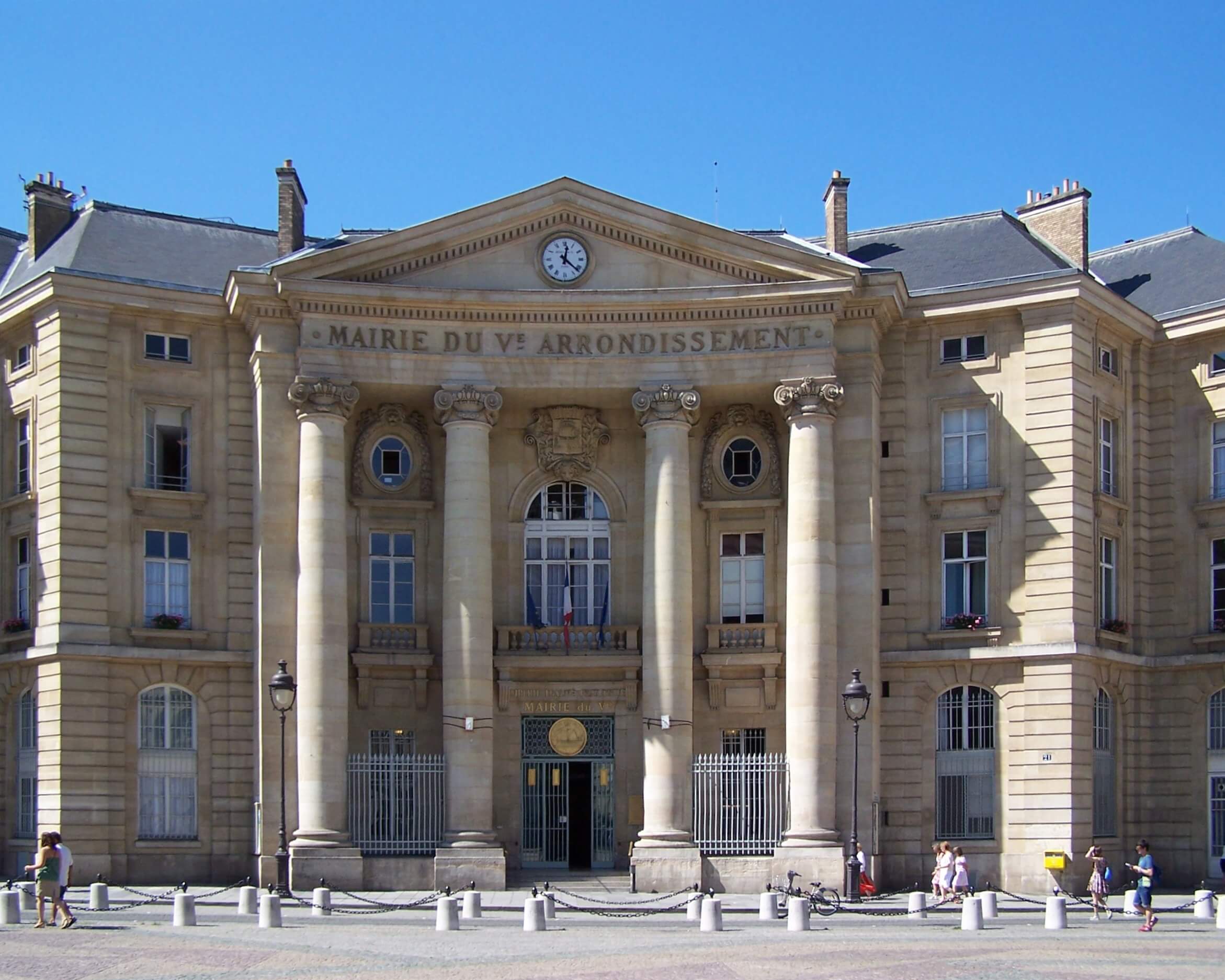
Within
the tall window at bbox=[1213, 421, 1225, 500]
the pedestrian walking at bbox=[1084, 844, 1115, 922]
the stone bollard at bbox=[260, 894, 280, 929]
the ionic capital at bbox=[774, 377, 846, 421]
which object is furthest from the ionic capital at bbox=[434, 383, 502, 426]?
the tall window at bbox=[1213, 421, 1225, 500]

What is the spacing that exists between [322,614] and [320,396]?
502cm

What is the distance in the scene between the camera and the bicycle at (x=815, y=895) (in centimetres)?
3822

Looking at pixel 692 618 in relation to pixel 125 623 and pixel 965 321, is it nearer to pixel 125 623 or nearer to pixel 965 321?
pixel 965 321

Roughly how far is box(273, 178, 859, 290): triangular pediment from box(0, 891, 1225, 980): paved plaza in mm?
15431

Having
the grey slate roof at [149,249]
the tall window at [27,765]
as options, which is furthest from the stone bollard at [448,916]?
the grey slate roof at [149,249]

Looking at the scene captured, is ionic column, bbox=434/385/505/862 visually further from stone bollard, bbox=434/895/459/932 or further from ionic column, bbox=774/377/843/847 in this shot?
stone bollard, bbox=434/895/459/932

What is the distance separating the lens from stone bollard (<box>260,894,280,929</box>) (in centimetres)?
3381

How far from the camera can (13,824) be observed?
1786 inches

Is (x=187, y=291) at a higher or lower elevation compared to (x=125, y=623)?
higher

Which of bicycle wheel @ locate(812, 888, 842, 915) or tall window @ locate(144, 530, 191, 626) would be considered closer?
bicycle wheel @ locate(812, 888, 842, 915)

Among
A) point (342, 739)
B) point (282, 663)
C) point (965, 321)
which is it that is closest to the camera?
point (282, 663)

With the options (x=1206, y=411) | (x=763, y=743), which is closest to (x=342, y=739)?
(x=763, y=743)

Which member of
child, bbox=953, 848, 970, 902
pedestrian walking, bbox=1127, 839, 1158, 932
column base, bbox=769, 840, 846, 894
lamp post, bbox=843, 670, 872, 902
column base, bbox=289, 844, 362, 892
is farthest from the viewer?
column base, bbox=769, 840, 846, 894

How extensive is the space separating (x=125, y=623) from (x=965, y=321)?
69.9 feet
